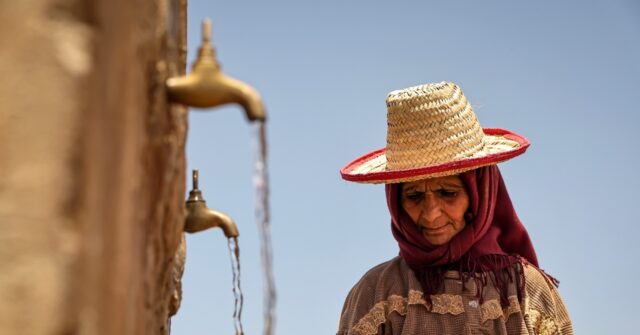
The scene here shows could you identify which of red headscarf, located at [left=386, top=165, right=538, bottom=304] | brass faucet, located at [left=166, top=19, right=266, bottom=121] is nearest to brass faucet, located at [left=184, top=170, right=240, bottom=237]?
brass faucet, located at [left=166, top=19, right=266, bottom=121]

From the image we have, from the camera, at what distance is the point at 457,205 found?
4.59m

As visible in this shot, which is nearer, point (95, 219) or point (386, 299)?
point (95, 219)

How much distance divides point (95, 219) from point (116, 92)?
247 mm

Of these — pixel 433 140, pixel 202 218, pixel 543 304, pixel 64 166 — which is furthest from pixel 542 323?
pixel 64 166

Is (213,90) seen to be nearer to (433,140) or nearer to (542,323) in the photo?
(433,140)

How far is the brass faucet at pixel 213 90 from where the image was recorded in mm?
2027

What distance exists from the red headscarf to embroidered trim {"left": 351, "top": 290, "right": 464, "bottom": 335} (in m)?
0.05

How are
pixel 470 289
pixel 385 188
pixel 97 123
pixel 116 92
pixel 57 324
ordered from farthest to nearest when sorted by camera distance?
pixel 385 188 < pixel 470 289 < pixel 116 92 < pixel 97 123 < pixel 57 324

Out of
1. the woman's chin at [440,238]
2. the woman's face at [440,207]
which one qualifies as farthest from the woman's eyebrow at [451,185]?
the woman's chin at [440,238]

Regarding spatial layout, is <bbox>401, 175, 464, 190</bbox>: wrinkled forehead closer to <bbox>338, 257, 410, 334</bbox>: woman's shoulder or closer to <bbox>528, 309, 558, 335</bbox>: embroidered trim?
<bbox>338, 257, 410, 334</bbox>: woman's shoulder

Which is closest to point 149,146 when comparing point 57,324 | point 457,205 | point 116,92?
point 116,92

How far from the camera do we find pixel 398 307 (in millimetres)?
4605

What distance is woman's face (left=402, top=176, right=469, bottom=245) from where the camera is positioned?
4582 mm

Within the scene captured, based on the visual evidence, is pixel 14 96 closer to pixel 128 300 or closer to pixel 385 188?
A: pixel 128 300
